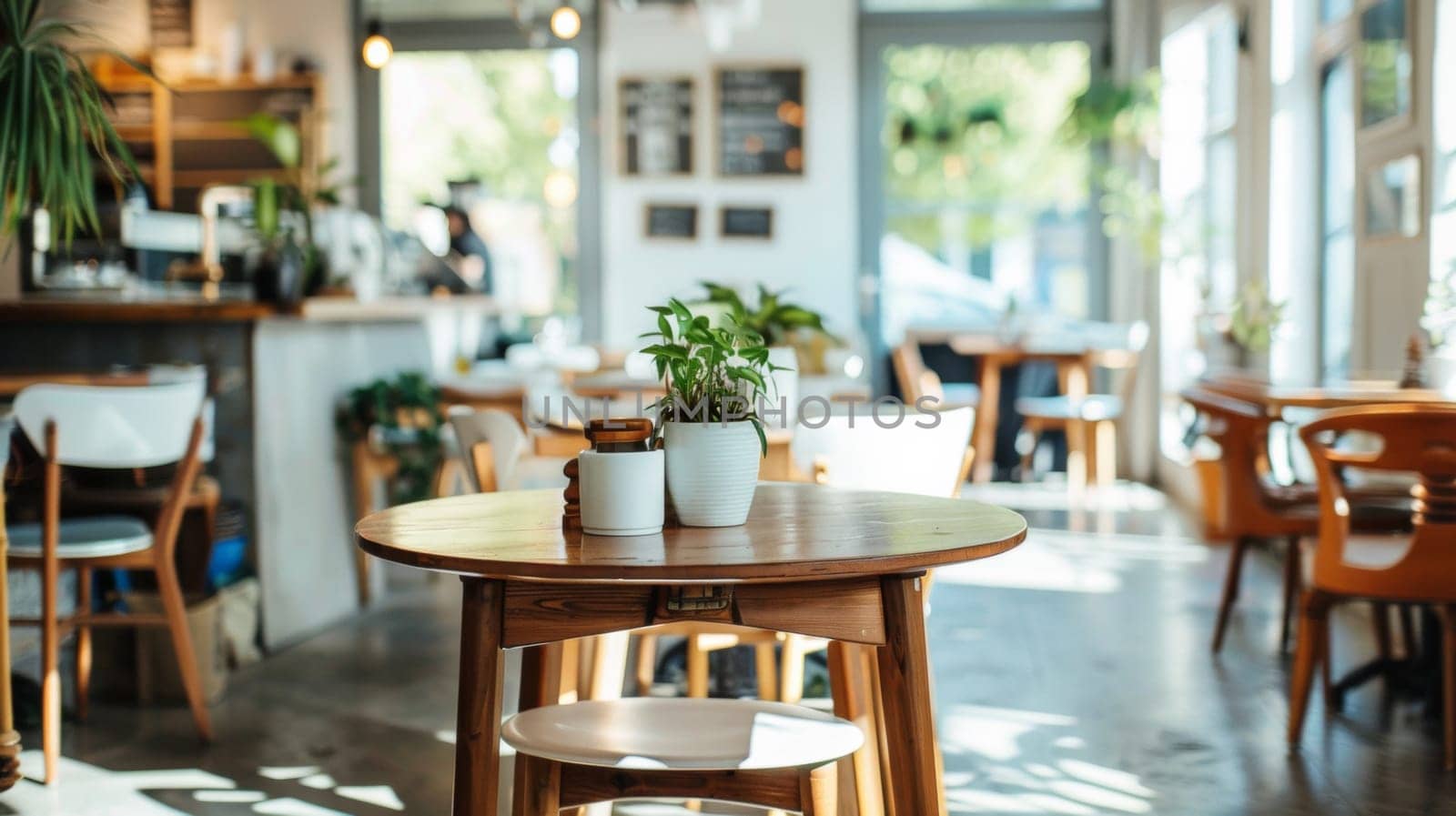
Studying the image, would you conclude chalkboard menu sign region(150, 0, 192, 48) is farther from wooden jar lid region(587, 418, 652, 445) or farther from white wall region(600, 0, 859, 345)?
→ wooden jar lid region(587, 418, 652, 445)

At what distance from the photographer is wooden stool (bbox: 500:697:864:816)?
177 centimetres

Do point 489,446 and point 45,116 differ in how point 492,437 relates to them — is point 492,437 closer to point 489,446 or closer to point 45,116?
point 489,446

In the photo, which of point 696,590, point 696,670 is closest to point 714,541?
point 696,590

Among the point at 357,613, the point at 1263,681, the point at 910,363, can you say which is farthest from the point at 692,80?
the point at 1263,681

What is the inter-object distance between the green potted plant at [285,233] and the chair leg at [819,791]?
323 cm

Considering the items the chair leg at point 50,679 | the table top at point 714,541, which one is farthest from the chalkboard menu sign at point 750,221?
the table top at point 714,541

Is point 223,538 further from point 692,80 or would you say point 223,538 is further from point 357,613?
point 692,80

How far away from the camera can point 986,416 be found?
26.2 feet

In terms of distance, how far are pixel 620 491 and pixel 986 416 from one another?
6.35 meters

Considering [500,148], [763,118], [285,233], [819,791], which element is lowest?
[819,791]

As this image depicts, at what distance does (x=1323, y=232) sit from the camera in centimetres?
590

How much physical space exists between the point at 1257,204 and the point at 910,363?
1688mm

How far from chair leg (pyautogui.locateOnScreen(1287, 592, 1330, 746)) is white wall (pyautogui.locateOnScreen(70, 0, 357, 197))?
6.72 metres

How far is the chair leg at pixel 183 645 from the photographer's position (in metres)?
3.55
